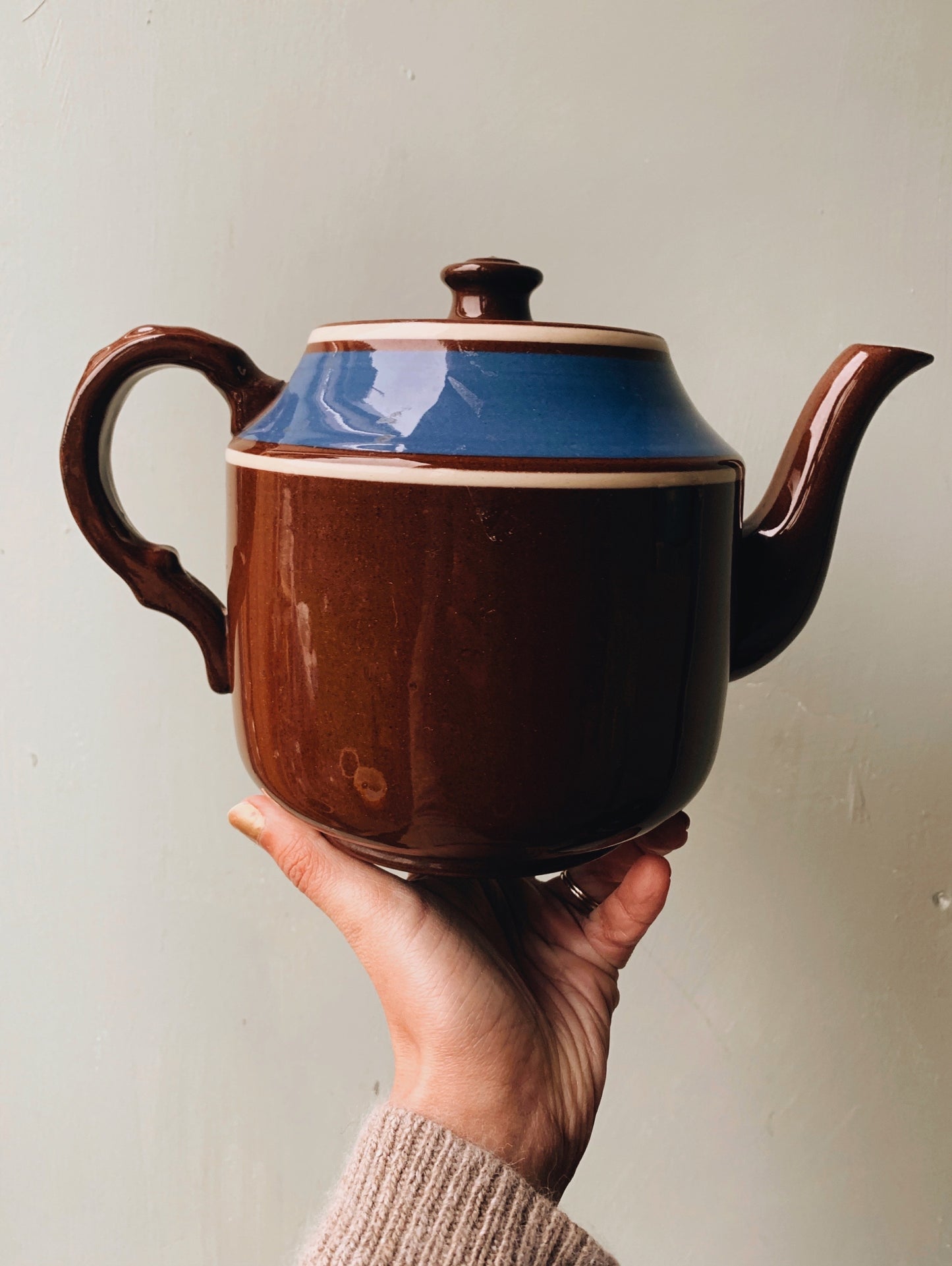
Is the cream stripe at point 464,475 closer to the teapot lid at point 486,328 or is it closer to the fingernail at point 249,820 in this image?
the teapot lid at point 486,328

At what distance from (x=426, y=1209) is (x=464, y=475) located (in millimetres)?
406

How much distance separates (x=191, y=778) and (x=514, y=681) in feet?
1.64

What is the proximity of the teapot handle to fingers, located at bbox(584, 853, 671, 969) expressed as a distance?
311 mm

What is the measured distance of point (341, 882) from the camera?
0.58 meters

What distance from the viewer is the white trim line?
0.45 metres

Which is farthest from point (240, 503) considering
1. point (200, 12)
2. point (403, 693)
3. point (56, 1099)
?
point (56, 1099)

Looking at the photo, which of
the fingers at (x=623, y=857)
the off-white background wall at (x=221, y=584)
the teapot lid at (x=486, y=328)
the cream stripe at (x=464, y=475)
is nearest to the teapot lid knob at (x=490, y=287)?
the teapot lid at (x=486, y=328)

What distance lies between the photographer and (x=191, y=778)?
2.76 ft

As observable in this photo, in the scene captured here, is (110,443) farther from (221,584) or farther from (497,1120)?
(497,1120)

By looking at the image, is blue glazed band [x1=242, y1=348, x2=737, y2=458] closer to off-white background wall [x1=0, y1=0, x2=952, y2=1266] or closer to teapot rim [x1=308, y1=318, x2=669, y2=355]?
teapot rim [x1=308, y1=318, x2=669, y2=355]

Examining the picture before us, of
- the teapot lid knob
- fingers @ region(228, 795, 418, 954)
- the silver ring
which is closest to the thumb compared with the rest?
fingers @ region(228, 795, 418, 954)

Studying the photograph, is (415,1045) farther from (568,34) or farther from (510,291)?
(568,34)

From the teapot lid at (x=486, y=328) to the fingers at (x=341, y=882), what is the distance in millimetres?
279

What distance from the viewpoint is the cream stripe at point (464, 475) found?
0.41 metres
